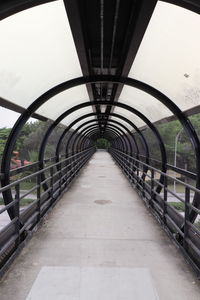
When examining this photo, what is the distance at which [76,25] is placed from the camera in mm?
3170

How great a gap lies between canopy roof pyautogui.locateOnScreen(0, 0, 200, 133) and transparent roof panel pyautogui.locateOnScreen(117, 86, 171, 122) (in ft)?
3.95

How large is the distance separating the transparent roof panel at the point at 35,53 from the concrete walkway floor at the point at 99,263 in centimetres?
235

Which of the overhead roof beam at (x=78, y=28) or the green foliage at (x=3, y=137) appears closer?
the overhead roof beam at (x=78, y=28)

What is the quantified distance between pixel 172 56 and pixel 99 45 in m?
1.14

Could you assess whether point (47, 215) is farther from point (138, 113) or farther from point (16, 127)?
point (138, 113)

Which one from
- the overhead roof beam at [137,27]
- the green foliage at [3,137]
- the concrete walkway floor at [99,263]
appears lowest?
the concrete walkway floor at [99,263]

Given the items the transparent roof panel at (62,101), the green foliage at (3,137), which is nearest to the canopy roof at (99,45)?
the transparent roof panel at (62,101)

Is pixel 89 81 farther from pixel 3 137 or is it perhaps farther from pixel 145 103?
pixel 3 137

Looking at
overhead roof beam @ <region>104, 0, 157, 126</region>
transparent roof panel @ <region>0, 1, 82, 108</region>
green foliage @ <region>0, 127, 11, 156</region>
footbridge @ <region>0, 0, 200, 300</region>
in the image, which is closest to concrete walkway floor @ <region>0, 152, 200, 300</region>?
footbridge @ <region>0, 0, 200, 300</region>

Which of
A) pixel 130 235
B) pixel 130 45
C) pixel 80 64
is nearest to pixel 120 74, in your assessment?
pixel 80 64

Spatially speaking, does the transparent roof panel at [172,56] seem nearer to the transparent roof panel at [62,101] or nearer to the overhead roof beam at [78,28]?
the overhead roof beam at [78,28]

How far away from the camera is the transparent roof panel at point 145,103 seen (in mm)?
6664

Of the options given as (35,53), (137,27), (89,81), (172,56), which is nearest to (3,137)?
(89,81)

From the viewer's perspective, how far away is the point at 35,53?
384 centimetres
